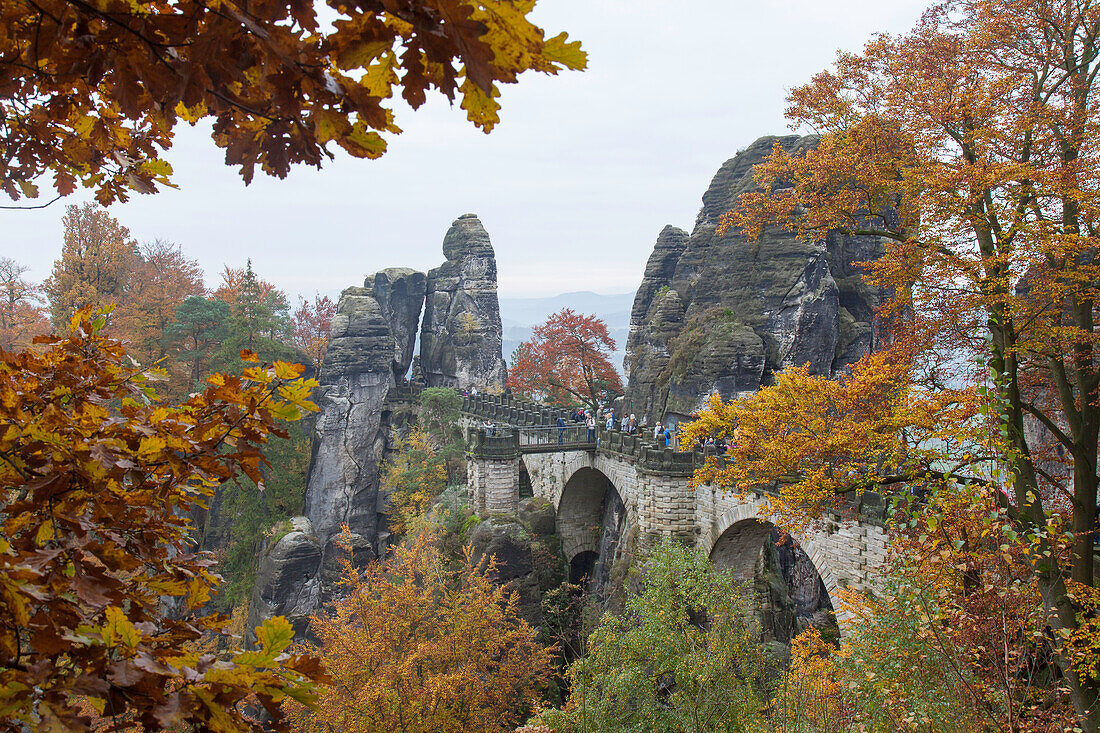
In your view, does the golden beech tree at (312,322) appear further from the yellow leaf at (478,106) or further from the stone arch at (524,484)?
the yellow leaf at (478,106)

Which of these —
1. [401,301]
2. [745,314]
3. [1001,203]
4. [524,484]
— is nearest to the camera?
[1001,203]

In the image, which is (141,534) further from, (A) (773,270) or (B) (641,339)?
(B) (641,339)

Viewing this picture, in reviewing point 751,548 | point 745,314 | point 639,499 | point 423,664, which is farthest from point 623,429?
point 423,664

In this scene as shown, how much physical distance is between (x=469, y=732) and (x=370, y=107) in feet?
44.4

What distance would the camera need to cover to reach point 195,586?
1945 mm

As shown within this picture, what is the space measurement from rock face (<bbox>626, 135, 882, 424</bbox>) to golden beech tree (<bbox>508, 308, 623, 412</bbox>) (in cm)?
393

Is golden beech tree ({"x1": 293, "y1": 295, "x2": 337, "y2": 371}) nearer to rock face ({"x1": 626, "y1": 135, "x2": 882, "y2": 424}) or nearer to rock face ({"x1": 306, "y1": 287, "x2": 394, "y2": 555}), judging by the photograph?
rock face ({"x1": 306, "y1": 287, "x2": 394, "y2": 555})

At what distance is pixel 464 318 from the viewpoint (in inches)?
1463

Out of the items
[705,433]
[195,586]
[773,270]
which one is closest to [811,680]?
[705,433]

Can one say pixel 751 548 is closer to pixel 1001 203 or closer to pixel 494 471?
pixel 494 471

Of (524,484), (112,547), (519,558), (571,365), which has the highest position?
(571,365)

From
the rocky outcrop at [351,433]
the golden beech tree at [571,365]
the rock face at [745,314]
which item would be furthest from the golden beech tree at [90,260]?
the rock face at [745,314]

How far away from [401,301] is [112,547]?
3880 centimetres

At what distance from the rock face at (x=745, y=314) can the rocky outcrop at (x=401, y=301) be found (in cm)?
1601
